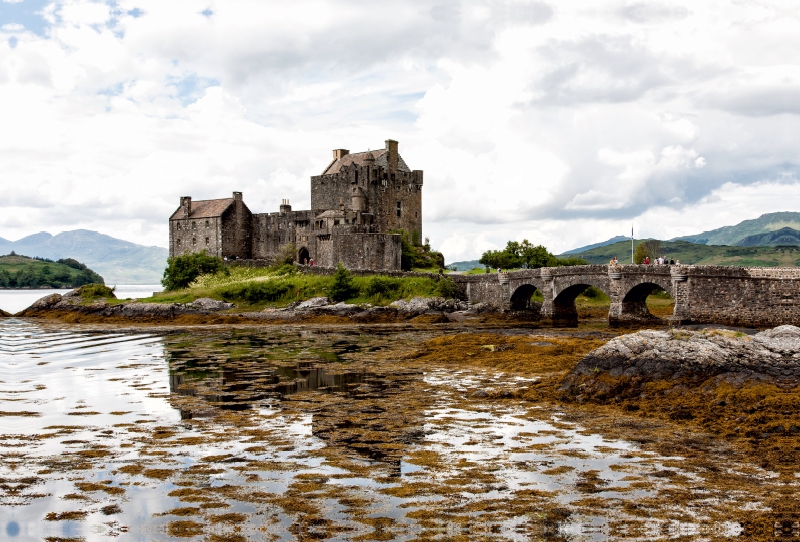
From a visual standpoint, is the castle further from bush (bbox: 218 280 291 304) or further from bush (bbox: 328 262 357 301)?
bush (bbox: 218 280 291 304)

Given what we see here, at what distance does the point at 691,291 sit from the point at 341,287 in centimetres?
2879

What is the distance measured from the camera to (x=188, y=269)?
250ft

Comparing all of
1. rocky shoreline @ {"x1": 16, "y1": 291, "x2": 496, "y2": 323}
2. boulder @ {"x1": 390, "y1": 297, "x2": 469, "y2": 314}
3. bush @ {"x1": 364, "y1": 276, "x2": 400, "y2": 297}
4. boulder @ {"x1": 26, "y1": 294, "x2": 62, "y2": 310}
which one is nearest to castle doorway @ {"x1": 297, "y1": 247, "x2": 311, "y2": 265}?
rocky shoreline @ {"x1": 16, "y1": 291, "x2": 496, "y2": 323}

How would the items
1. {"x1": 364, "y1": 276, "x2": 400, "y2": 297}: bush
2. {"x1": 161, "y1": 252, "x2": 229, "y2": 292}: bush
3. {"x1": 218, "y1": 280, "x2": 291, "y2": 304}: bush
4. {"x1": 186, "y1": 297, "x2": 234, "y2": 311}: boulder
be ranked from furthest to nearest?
1. {"x1": 161, "y1": 252, "x2": 229, "y2": 292}: bush
2. {"x1": 218, "y1": 280, "x2": 291, "y2": 304}: bush
3. {"x1": 186, "y1": 297, "x2": 234, "y2": 311}: boulder
4. {"x1": 364, "y1": 276, "x2": 400, "y2": 297}: bush

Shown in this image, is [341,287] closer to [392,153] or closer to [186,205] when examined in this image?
[392,153]

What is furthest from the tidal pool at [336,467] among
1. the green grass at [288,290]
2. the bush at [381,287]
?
the bush at [381,287]

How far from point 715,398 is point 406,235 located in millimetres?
62396

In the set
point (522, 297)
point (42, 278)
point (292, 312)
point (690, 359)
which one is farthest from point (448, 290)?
point (42, 278)

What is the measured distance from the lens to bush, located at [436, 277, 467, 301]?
64.1 meters

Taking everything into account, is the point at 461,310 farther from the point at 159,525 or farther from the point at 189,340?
the point at 159,525

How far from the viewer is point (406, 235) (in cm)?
8081

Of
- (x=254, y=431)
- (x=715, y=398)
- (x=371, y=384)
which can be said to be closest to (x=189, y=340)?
(x=371, y=384)

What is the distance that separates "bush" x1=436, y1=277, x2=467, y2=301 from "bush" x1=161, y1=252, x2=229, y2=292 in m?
24.1

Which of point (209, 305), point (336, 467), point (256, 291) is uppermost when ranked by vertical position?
point (256, 291)
